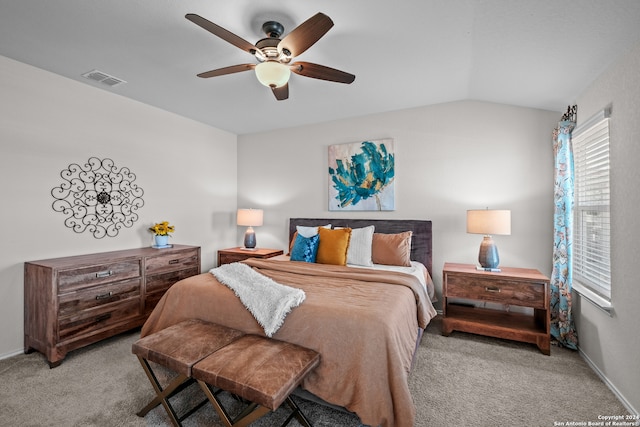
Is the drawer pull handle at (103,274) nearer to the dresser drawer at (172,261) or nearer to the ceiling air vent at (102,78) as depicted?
the dresser drawer at (172,261)

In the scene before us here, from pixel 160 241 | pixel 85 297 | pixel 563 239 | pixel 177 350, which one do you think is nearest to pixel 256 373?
pixel 177 350

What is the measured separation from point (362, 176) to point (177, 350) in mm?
2973

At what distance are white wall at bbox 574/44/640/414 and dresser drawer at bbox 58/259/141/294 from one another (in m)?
4.00

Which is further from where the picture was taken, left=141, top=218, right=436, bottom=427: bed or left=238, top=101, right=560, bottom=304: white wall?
left=238, top=101, right=560, bottom=304: white wall

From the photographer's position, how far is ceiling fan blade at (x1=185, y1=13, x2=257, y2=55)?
163 centimetres

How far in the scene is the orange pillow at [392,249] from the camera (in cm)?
325

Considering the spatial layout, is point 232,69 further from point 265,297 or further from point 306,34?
point 265,297

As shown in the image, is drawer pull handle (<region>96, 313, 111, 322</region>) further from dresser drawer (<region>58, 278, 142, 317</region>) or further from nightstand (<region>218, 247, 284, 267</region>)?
nightstand (<region>218, 247, 284, 267</region>)

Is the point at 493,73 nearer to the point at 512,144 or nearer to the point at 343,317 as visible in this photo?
the point at 512,144

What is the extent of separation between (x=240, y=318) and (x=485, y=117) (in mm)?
3315

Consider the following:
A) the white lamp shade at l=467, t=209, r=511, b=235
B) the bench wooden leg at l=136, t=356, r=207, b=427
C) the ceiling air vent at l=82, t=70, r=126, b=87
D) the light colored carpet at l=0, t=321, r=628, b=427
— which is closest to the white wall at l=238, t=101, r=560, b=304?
the white lamp shade at l=467, t=209, r=511, b=235

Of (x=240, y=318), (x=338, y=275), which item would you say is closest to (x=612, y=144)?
(x=338, y=275)

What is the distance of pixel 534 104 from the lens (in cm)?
303

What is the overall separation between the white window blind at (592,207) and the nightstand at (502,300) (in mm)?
352
